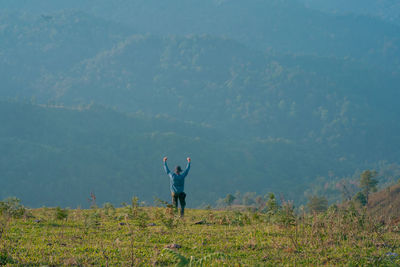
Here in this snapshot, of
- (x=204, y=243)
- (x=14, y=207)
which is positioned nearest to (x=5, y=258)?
(x=204, y=243)

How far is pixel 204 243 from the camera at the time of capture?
29.6ft

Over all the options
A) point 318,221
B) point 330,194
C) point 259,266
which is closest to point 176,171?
point 318,221

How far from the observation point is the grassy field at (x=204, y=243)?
24.5 ft

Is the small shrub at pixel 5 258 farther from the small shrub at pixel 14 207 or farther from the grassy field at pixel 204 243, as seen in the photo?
the small shrub at pixel 14 207

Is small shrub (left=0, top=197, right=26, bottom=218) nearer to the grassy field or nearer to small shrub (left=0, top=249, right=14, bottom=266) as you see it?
the grassy field

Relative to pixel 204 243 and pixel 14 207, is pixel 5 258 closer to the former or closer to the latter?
pixel 204 243

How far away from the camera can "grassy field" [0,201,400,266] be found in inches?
294

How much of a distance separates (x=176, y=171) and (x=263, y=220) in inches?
120

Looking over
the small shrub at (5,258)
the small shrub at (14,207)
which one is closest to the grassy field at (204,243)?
the small shrub at (5,258)

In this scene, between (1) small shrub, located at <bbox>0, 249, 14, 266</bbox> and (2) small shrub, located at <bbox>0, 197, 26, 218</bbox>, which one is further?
(2) small shrub, located at <bbox>0, 197, 26, 218</bbox>

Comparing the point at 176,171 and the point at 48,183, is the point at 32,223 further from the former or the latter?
the point at 48,183

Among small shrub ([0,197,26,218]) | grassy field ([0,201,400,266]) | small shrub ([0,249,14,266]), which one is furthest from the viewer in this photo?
small shrub ([0,197,26,218])

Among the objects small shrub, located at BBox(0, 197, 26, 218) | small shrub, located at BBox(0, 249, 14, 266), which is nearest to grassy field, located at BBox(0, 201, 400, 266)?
small shrub, located at BBox(0, 249, 14, 266)

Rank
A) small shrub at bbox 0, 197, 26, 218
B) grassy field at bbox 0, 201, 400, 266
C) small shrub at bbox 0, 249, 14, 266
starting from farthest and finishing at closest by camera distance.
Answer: small shrub at bbox 0, 197, 26, 218 → grassy field at bbox 0, 201, 400, 266 → small shrub at bbox 0, 249, 14, 266
